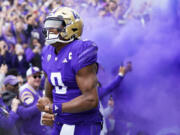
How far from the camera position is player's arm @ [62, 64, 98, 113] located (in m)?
2.85

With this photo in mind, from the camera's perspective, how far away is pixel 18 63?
7.56 m

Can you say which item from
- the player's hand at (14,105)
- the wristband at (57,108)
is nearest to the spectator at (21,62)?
the player's hand at (14,105)

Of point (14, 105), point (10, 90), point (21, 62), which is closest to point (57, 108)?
point (14, 105)

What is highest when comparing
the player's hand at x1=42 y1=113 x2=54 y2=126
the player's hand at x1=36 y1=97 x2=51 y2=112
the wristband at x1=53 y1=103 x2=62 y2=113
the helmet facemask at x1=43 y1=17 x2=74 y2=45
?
the helmet facemask at x1=43 y1=17 x2=74 y2=45

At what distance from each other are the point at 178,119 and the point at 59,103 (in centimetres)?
253

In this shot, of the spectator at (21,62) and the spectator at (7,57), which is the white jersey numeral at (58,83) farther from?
the spectator at (21,62)

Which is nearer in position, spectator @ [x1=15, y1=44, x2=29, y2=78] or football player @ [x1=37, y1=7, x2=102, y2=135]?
football player @ [x1=37, y1=7, x2=102, y2=135]

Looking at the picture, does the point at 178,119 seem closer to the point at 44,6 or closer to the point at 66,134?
the point at 66,134

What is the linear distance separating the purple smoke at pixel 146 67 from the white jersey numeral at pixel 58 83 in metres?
2.42

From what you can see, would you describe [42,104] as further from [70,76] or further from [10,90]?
[10,90]

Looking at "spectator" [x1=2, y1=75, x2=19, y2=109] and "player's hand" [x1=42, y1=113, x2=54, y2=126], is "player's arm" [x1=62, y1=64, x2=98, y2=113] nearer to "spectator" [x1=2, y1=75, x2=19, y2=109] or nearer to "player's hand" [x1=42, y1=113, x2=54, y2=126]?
"player's hand" [x1=42, y1=113, x2=54, y2=126]

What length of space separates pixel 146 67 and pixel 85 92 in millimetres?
2598

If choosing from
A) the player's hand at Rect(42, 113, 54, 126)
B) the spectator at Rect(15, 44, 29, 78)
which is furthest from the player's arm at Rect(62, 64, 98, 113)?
the spectator at Rect(15, 44, 29, 78)

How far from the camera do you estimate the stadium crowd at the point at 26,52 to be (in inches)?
185
